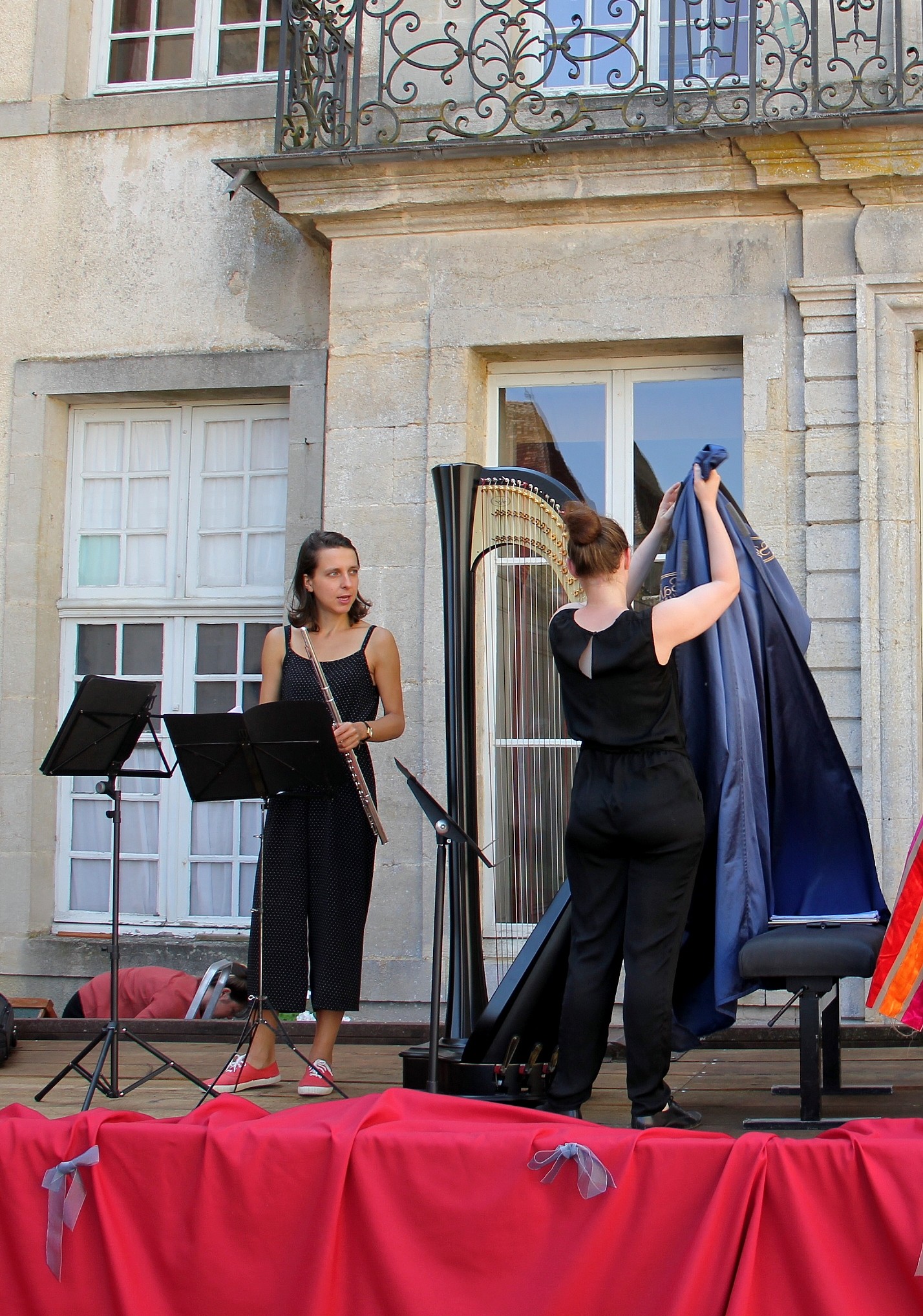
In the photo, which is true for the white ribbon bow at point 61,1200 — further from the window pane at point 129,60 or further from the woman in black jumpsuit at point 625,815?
the window pane at point 129,60

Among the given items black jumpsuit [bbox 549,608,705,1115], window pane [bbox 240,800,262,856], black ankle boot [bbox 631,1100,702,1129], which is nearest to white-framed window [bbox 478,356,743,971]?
window pane [bbox 240,800,262,856]

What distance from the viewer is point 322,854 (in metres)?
4.45

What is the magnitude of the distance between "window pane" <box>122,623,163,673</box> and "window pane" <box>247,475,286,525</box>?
72 centimetres

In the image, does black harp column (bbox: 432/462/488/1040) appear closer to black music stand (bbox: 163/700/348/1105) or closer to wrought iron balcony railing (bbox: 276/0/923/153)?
black music stand (bbox: 163/700/348/1105)

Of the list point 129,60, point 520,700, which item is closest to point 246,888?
point 520,700

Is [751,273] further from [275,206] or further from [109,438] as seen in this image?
[109,438]

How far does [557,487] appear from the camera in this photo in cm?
386

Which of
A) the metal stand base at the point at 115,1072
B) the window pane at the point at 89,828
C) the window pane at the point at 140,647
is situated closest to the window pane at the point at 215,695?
the window pane at the point at 140,647

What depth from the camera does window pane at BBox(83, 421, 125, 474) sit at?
7.21 meters

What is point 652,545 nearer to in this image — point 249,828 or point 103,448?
point 249,828

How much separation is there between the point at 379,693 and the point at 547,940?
1.01m

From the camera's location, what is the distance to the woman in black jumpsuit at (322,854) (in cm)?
441

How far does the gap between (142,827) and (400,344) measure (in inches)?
101

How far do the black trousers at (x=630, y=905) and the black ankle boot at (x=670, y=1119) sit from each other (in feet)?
0.08
